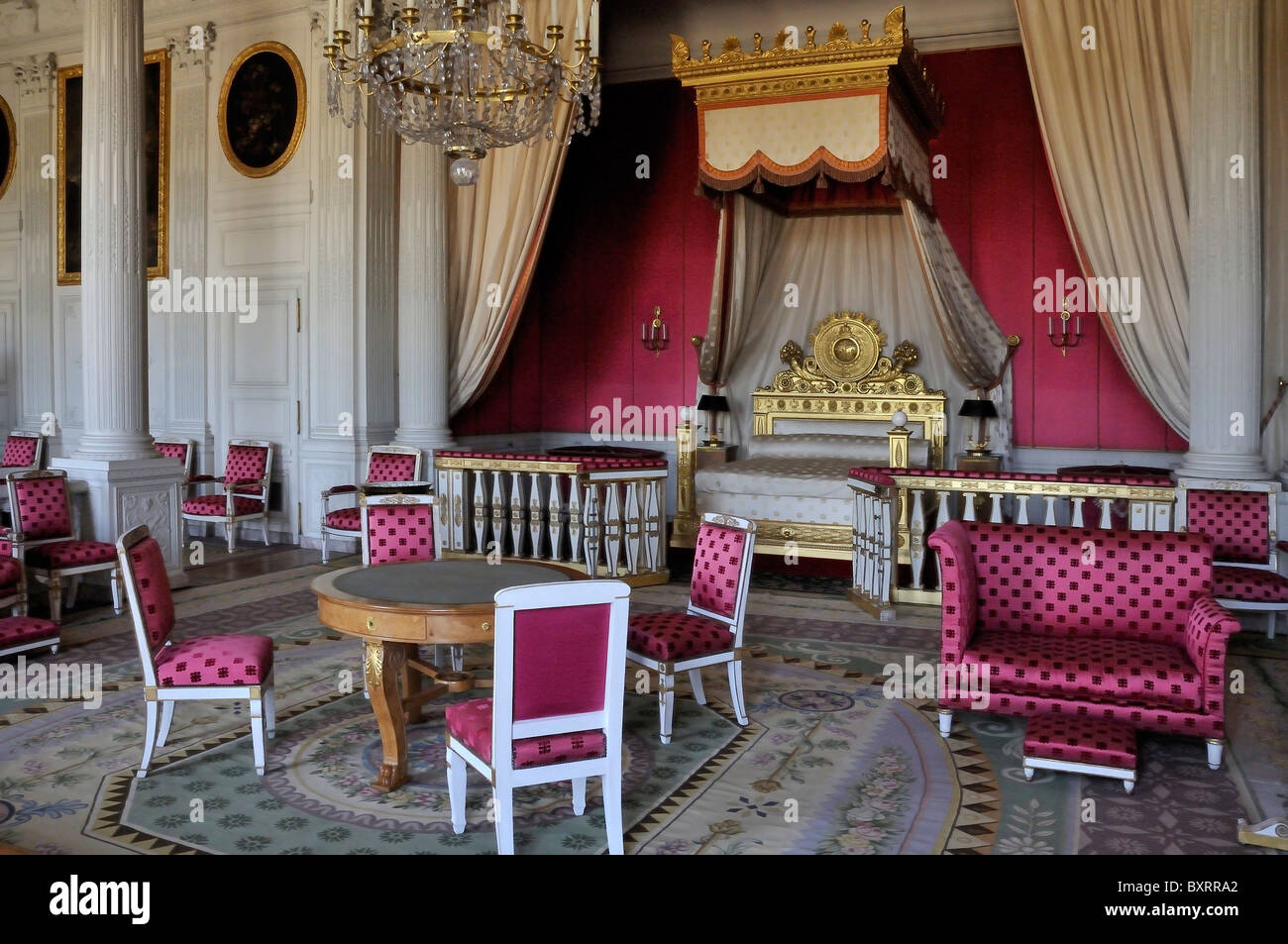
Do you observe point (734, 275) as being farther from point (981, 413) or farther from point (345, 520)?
point (345, 520)

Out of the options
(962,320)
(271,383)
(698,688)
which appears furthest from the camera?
(271,383)

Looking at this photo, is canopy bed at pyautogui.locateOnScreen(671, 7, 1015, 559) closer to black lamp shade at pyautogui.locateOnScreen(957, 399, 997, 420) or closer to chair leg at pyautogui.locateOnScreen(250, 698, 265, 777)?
black lamp shade at pyautogui.locateOnScreen(957, 399, 997, 420)

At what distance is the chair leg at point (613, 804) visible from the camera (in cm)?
298

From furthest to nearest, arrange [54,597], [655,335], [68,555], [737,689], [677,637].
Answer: [655,335]
[68,555]
[54,597]
[737,689]
[677,637]

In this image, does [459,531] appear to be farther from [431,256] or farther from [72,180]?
[72,180]

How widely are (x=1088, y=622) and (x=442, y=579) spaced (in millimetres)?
2690

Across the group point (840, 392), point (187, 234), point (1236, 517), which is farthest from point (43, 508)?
point (1236, 517)

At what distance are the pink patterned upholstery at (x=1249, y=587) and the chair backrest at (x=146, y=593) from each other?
16.4 ft

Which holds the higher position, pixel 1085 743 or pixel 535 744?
pixel 535 744

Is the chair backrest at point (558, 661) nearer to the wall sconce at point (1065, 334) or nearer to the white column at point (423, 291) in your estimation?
the white column at point (423, 291)

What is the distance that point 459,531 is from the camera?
25.0ft

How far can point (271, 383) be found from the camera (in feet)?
30.1

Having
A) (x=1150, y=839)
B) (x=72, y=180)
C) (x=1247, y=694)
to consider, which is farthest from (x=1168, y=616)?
(x=72, y=180)

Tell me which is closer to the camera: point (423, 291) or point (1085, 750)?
point (1085, 750)
